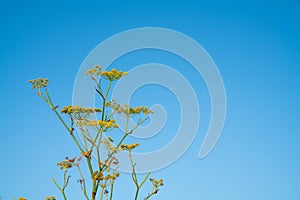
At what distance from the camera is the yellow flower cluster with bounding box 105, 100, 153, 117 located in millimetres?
3191

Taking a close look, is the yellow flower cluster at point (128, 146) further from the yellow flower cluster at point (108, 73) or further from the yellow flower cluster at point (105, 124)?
the yellow flower cluster at point (108, 73)

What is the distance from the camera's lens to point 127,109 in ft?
10.8

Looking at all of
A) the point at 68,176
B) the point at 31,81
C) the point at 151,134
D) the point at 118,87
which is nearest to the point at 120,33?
the point at 118,87

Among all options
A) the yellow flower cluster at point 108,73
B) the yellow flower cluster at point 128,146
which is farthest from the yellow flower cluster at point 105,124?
the yellow flower cluster at point 108,73

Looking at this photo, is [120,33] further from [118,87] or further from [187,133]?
[187,133]

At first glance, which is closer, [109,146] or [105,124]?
[105,124]

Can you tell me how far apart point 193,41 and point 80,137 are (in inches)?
189

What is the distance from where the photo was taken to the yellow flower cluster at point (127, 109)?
3.19 meters

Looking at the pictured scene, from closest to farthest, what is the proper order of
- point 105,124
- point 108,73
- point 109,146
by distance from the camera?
point 105,124 < point 109,146 < point 108,73

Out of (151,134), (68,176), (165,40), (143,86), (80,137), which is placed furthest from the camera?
(165,40)

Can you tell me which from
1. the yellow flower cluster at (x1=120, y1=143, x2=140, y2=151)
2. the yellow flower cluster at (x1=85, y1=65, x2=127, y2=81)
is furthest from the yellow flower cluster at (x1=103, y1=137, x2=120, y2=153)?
the yellow flower cluster at (x1=85, y1=65, x2=127, y2=81)

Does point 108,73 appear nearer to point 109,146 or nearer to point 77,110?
point 77,110

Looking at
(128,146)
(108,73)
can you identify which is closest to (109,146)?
(128,146)

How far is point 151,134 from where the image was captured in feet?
15.8
